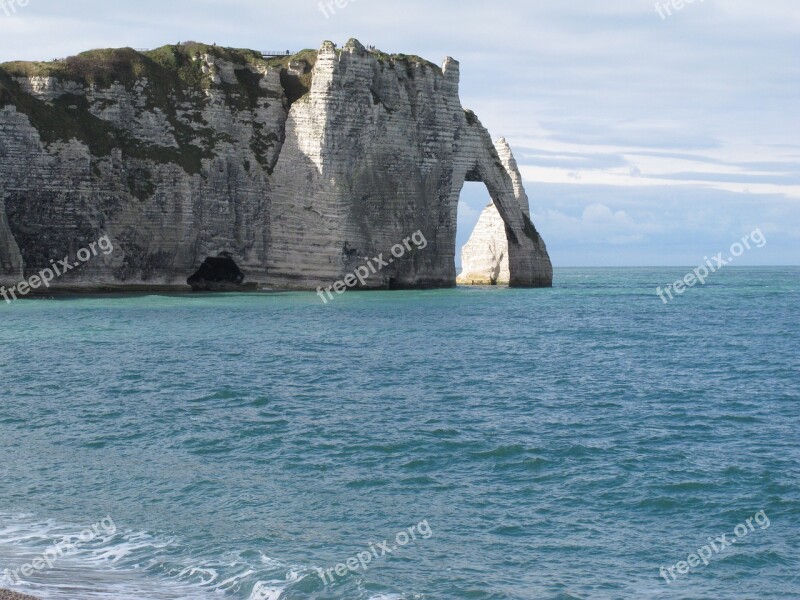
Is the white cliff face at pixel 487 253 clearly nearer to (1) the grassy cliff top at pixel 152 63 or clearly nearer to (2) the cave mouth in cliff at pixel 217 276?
(1) the grassy cliff top at pixel 152 63

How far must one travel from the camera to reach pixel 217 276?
314ft

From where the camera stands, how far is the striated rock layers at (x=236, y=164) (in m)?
84.1

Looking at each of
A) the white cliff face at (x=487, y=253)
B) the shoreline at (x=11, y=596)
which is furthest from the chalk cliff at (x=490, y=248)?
the shoreline at (x=11, y=596)

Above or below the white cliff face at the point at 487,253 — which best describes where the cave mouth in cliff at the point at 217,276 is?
below

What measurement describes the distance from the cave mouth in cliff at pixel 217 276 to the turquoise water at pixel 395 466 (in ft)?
134

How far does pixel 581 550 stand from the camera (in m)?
19.3

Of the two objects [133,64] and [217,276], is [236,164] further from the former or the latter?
[133,64]

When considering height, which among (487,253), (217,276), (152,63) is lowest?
(217,276)

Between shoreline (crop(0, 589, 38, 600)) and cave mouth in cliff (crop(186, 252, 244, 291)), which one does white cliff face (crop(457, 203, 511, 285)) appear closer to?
cave mouth in cliff (crop(186, 252, 244, 291))

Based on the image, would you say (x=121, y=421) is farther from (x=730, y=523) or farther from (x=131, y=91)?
(x=131, y=91)

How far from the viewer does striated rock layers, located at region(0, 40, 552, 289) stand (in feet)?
276

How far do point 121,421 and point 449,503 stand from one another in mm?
12878

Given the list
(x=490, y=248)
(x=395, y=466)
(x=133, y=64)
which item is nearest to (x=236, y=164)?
(x=133, y=64)

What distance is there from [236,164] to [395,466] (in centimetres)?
7013
